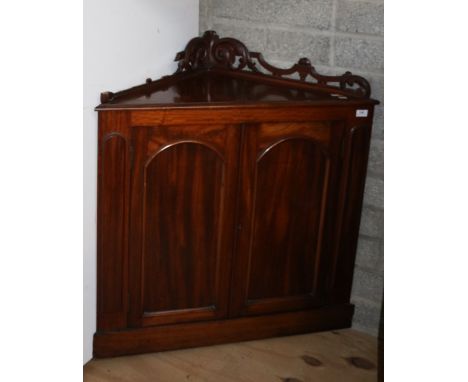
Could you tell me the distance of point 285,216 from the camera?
2.61 meters

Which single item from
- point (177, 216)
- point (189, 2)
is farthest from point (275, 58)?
point (177, 216)

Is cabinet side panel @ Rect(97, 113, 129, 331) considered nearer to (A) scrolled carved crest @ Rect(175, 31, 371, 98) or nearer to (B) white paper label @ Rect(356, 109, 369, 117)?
(A) scrolled carved crest @ Rect(175, 31, 371, 98)

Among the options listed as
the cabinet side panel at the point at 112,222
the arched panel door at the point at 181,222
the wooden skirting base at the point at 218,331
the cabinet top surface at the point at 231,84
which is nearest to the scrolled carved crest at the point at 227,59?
the cabinet top surface at the point at 231,84

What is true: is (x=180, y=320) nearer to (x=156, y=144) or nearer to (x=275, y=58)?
(x=156, y=144)

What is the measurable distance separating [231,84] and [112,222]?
74 cm

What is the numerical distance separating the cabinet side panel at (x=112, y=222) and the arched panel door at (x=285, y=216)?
0.44 metres

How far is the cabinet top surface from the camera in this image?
2.40 metres

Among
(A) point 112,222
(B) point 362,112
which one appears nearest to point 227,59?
(B) point 362,112

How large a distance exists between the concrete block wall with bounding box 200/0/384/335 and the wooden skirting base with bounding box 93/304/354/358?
0.15 metres

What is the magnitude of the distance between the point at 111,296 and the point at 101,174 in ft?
1.54

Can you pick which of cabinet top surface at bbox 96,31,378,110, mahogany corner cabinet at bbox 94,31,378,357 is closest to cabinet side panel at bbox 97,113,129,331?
mahogany corner cabinet at bbox 94,31,378,357

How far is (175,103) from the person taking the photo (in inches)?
92.3

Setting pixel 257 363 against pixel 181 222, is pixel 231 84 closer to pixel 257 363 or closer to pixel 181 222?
pixel 181 222
